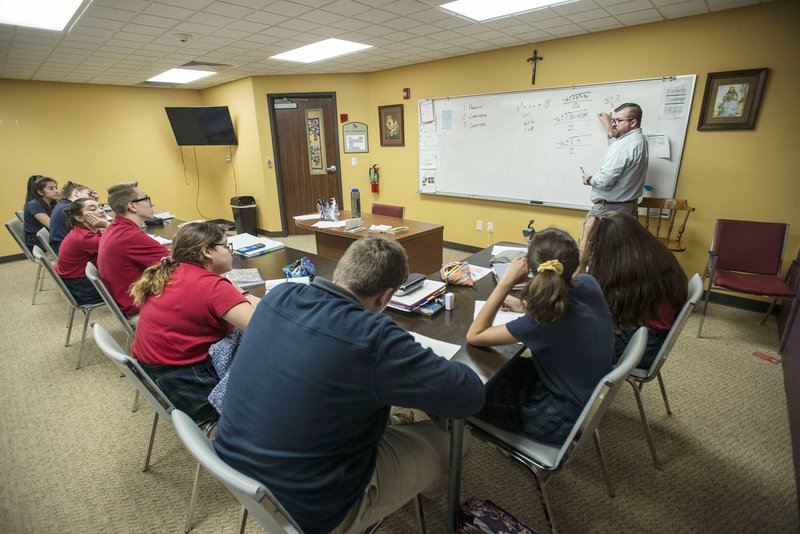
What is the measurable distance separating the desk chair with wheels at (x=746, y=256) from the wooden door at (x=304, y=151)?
15.4 feet

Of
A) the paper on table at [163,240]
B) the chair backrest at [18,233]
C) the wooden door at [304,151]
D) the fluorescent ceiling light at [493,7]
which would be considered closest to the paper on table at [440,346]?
the paper on table at [163,240]

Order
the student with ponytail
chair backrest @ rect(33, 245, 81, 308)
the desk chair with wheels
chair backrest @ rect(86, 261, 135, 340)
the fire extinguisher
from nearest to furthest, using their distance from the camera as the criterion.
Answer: the student with ponytail < chair backrest @ rect(86, 261, 135, 340) < chair backrest @ rect(33, 245, 81, 308) < the desk chair with wheels < the fire extinguisher

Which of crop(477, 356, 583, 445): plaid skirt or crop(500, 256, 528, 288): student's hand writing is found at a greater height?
crop(500, 256, 528, 288): student's hand writing

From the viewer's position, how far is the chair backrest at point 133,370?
1148 millimetres

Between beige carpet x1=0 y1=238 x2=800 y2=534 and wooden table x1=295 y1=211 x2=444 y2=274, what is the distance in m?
1.66

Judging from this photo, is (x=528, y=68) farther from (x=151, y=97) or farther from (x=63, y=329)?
(x=151, y=97)

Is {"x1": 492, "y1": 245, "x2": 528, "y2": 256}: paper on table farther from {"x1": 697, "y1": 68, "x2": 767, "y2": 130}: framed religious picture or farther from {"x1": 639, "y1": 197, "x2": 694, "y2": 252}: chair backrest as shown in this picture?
{"x1": 697, "y1": 68, "x2": 767, "y2": 130}: framed religious picture

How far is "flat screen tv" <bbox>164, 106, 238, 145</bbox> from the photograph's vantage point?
5809mm

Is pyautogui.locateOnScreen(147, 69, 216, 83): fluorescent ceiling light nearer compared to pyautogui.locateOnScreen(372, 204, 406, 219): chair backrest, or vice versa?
pyautogui.locateOnScreen(372, 204, 406, 219): chair backrest

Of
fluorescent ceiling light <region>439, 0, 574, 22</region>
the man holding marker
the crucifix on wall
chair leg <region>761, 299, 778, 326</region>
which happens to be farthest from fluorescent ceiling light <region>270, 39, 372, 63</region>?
chair leg <region>761, 299, 778, 326</region>

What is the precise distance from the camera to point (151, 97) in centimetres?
596

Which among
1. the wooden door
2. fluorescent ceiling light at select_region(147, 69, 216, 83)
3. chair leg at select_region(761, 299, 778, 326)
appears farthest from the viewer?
the wooden door

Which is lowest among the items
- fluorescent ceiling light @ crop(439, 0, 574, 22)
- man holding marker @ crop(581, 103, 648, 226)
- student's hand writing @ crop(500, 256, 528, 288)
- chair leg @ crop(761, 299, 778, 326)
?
chair leg @ crop(761, 299, 778, 326)

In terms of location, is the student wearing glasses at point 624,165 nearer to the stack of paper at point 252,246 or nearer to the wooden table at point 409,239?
the wooden table at point 409,239
